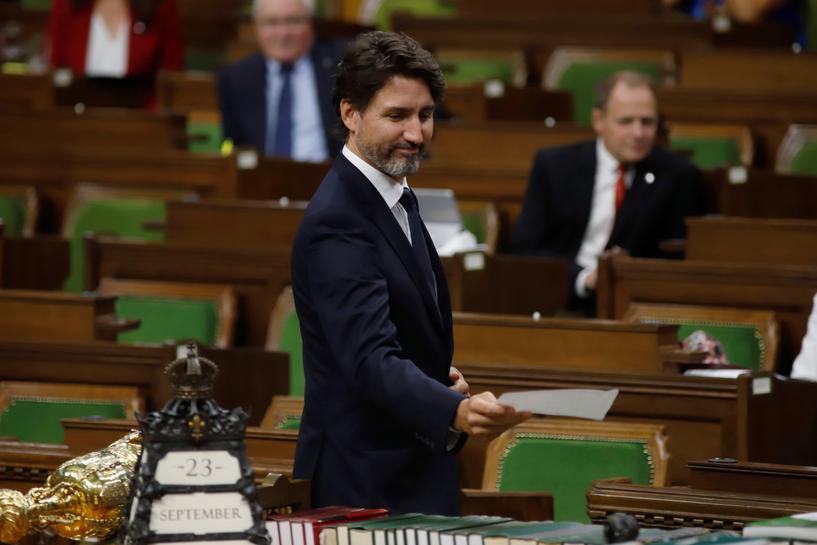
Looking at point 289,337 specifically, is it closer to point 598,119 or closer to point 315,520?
point 598,119

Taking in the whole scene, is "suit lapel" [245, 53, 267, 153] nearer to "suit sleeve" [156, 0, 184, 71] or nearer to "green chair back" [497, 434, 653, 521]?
"suit sleeve" [156, 0, 184, 71]

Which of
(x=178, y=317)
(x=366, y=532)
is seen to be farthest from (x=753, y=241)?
(x=366, y=532)

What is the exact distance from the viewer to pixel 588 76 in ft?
16.0

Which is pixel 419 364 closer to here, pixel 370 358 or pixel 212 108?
pixel 370 358

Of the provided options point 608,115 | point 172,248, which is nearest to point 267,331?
point 172,248

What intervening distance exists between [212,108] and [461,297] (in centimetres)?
192

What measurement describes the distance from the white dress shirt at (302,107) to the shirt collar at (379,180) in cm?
273

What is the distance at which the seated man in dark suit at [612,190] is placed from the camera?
12.3 feet

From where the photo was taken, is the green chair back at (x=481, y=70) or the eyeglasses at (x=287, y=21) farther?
the green chair back at (x=481, y=70)

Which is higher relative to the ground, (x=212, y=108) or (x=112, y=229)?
(x=212, y=108)

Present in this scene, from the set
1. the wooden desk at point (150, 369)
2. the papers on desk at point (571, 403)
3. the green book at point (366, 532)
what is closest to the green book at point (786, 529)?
the papers on desk at point (571, 403)

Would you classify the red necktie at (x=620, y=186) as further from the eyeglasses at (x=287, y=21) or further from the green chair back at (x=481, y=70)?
the green chair back at (x=481, y=70)

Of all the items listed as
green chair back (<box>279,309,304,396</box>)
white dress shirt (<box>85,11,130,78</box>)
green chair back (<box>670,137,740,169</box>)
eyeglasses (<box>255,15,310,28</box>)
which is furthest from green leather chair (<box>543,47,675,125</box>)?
green chair back (<box>279,309,304,396</box>)

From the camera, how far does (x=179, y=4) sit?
238 inches
